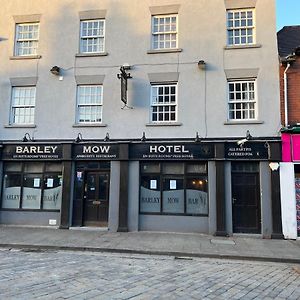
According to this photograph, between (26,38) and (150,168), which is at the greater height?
(26,38)

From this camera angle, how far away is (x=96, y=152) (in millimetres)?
13016

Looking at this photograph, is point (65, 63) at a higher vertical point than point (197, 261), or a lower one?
higher

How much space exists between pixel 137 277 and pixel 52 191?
7.71 m

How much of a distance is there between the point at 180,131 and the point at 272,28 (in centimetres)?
542

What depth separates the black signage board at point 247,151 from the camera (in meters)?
12.1

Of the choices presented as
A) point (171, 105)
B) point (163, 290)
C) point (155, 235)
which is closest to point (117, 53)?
point (171, 105)

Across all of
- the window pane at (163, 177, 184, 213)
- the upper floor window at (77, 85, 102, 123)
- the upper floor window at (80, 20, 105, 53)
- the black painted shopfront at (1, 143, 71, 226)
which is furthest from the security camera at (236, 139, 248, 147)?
the upper floor window at (80, 20, 105, 53)

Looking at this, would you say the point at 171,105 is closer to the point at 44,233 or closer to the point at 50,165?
the point at 50,165

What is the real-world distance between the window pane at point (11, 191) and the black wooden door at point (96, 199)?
9.80 feet

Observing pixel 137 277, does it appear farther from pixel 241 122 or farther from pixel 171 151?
pixel 241 122

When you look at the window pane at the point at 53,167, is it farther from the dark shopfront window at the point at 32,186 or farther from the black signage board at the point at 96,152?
the black signage board at the point at 96,152

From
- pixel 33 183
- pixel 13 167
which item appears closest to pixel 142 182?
pixel 33 183

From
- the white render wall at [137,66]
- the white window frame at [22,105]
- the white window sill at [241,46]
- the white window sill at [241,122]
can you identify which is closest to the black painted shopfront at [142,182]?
the white render wall at [137,66]

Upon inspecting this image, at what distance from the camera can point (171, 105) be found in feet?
42.7
